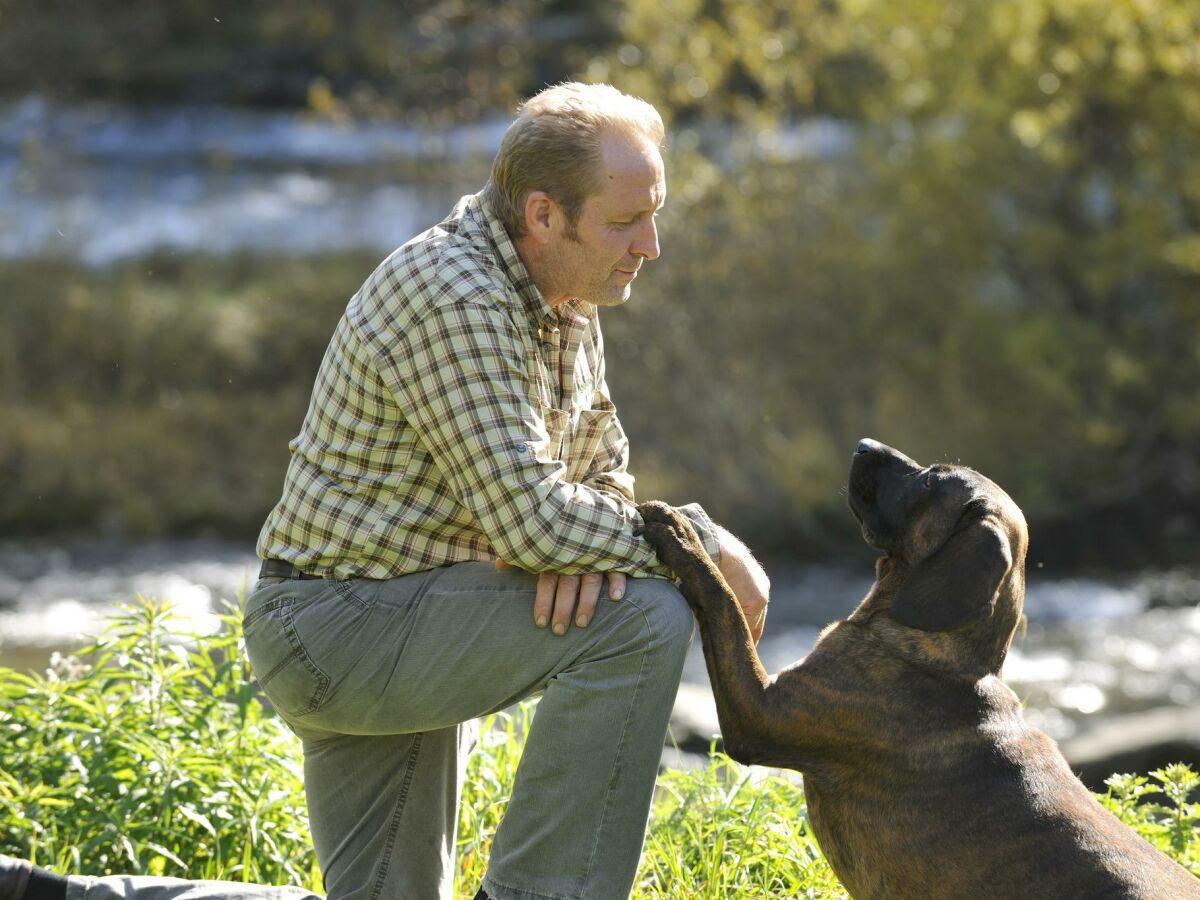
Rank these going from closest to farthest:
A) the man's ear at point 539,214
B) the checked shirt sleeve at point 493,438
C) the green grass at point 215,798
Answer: the checked shirt sleeve at point 493,438 → the man's ear at point 539,214 → the green grass at point 215,798

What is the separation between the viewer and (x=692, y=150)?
43.5 feet

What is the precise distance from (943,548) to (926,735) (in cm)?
51

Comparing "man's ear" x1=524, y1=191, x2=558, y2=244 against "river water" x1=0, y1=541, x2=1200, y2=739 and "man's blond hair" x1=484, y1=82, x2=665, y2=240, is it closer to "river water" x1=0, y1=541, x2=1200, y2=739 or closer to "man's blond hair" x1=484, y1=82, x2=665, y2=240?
"man's blond hair" x1=484, y1=82, x2=665, y2=240

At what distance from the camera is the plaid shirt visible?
3.36 meters

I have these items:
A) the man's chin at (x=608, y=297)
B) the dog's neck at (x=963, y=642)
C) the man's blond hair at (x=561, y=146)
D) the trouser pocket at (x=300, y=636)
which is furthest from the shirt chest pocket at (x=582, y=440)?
the dog's neck at (x=963, y=642)

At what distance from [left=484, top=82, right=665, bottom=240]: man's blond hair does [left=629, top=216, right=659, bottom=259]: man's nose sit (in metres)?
0.18

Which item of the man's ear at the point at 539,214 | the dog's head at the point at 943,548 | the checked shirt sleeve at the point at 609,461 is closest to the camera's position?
the man's ear at the point at 539,214

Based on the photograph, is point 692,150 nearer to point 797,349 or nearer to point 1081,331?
point 797,349

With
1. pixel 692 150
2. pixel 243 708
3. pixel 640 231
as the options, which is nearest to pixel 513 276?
pixel 640 231

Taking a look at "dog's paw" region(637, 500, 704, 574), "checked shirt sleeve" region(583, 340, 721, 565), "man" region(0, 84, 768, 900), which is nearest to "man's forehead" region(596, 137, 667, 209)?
"man" region(0, 84, 768, 900)

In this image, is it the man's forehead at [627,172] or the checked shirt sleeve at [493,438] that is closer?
the checked shirt sleeve at [493,438]

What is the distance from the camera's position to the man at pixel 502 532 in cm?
337

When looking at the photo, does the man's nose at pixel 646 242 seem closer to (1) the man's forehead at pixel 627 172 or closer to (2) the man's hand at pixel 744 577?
(1) the man's forehead at pixel 627 172

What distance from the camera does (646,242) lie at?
372 centimetres
